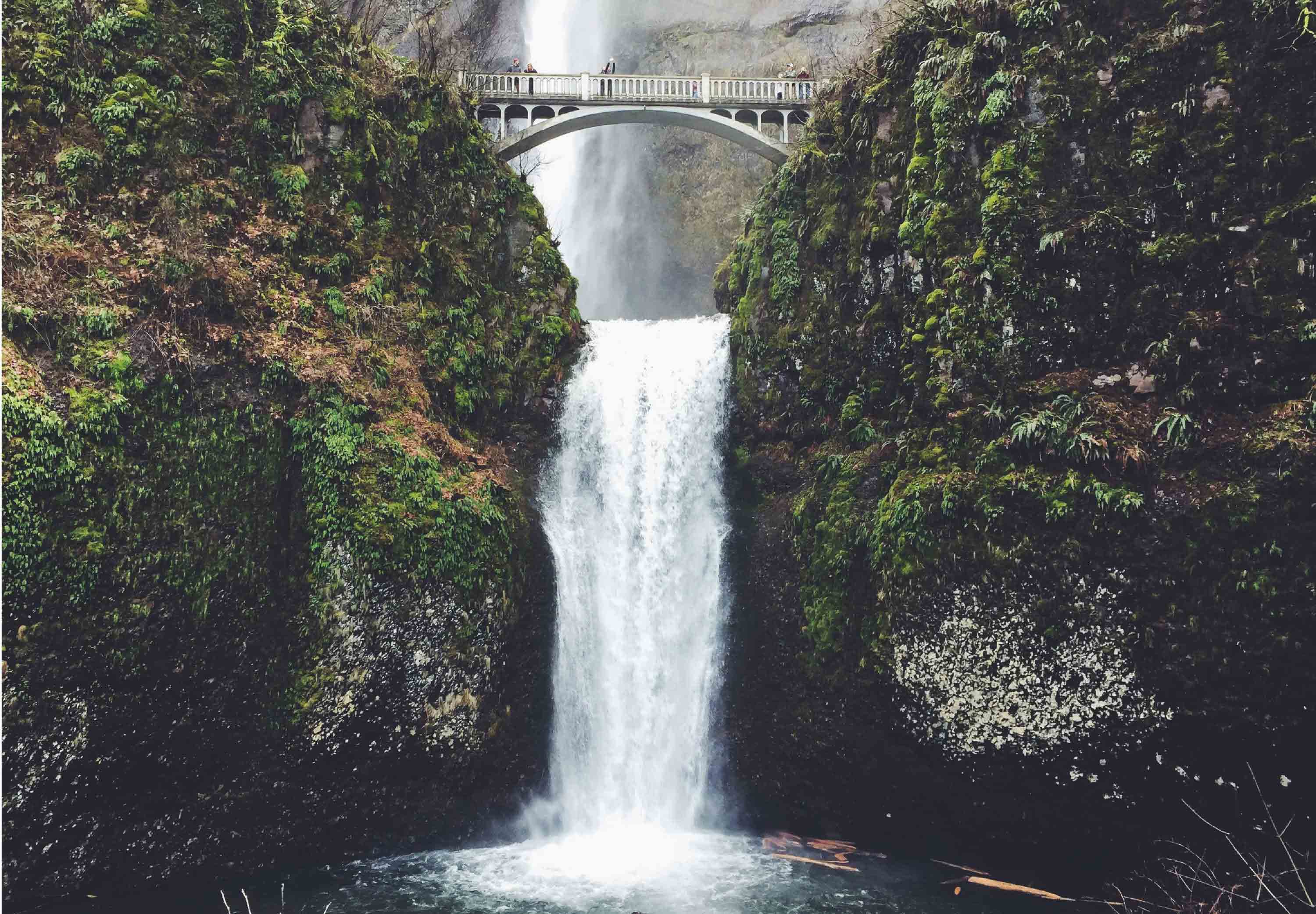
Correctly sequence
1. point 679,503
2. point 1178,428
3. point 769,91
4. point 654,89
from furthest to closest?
point 654,89
point 769,91
point 679,503
point 1178,428

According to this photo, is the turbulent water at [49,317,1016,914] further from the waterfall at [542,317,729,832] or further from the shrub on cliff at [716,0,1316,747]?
the shrub on cliff at [716,0,1316,747]

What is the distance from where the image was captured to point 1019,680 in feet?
36.9

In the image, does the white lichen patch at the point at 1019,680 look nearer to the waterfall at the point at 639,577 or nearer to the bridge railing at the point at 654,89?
the waterfall at the point at 639,577

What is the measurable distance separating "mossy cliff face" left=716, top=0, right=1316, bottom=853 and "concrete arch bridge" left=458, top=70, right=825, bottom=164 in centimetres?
680

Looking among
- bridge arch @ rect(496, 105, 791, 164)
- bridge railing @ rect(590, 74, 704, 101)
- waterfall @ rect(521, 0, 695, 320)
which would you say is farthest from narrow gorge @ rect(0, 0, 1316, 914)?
waterfall @ rect(521, 0, 695, 320)

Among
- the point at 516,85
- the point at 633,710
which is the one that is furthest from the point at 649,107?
the point at 633,710

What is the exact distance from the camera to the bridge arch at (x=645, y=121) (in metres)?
20.0

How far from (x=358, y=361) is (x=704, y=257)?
20.0 m

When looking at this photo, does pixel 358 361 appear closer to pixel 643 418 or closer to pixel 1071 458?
pixel 643 418

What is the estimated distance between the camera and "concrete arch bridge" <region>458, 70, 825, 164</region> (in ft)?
65.4

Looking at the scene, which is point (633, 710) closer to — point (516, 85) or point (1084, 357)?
point (1084, 357)

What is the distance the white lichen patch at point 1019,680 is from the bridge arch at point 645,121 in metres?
12.7

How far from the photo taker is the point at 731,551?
14.3m

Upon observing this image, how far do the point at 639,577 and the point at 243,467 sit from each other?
6271 millimetres
